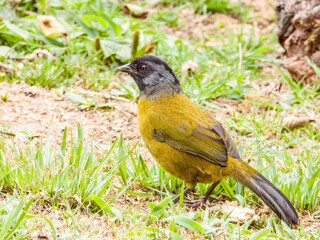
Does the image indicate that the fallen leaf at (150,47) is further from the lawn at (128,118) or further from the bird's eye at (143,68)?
the bird's eye at (143,68)

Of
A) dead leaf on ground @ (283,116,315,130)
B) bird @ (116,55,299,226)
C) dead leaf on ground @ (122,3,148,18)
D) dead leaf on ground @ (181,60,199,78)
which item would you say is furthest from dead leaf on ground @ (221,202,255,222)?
dead leaf on ground @ (122,3,148,18)

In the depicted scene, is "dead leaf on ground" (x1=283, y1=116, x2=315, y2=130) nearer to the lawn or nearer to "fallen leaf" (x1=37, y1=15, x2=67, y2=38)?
the lawn

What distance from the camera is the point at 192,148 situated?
4.28 meters

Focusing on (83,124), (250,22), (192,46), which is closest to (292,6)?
(192,46)

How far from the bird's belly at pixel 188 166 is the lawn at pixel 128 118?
7.6 inches

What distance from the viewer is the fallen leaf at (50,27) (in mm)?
6797

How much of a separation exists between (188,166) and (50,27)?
350 cm

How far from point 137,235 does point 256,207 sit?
1278 millimetres

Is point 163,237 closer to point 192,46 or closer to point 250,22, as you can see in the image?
point 192,46

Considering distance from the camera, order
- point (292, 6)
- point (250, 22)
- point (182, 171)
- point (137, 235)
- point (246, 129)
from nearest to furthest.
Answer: point (137, 235)
point (182, 171)
point (246, 129)
point (292, 6)
point (250, 22)

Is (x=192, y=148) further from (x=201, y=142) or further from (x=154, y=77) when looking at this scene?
(x=154, y=77)

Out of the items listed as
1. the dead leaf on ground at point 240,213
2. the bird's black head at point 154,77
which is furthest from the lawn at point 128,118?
the bird's black head at point 154,77

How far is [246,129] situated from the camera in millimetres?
5840

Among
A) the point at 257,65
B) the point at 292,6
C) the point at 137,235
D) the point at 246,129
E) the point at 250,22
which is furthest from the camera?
the point at 250,22
